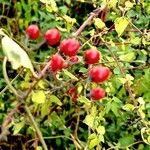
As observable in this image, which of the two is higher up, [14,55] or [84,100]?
[14,55]

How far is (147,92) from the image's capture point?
6.58 feet

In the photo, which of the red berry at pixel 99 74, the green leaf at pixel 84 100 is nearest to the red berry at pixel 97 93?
the green leaf at pixel 84 100

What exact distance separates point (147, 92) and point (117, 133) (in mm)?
232

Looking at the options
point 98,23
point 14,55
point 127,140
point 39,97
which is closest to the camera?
point 14,55

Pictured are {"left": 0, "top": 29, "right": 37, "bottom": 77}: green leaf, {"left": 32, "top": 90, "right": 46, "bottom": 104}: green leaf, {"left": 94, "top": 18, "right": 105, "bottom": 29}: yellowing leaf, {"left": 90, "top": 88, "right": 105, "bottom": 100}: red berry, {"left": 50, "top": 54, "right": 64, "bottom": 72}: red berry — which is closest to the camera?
{"left": 0, "top": 29, "right": 37, "bottom": 77}: green leaf

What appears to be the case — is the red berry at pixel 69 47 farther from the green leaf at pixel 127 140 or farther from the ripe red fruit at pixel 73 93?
the green leaf at pixel 127 140

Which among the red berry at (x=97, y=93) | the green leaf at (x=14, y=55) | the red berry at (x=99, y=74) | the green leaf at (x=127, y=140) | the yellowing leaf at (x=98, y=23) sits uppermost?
the green leaf at (x=14, y=55)

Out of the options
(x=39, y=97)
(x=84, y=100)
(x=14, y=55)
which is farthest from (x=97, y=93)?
(x=14, y=55)

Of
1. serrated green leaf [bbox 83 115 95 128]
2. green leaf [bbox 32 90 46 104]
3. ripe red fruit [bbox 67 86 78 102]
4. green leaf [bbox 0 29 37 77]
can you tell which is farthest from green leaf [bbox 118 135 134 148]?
green leaf [bbox 0 29 37 77]

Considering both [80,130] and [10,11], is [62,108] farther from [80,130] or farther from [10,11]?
[10,11]

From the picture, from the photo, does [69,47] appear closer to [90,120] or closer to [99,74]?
[99,74]

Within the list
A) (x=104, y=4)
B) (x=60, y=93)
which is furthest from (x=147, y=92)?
(x=104, y=4)

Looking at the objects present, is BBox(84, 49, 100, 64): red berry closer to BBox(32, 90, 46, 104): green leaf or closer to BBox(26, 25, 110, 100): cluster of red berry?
BBox(26, 25, 110, 100): cluster of red berry

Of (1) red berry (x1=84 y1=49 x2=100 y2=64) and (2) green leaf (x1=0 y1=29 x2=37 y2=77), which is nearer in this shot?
(2) green leaf (x1=0 y1=29 x2=37 y2=77)
